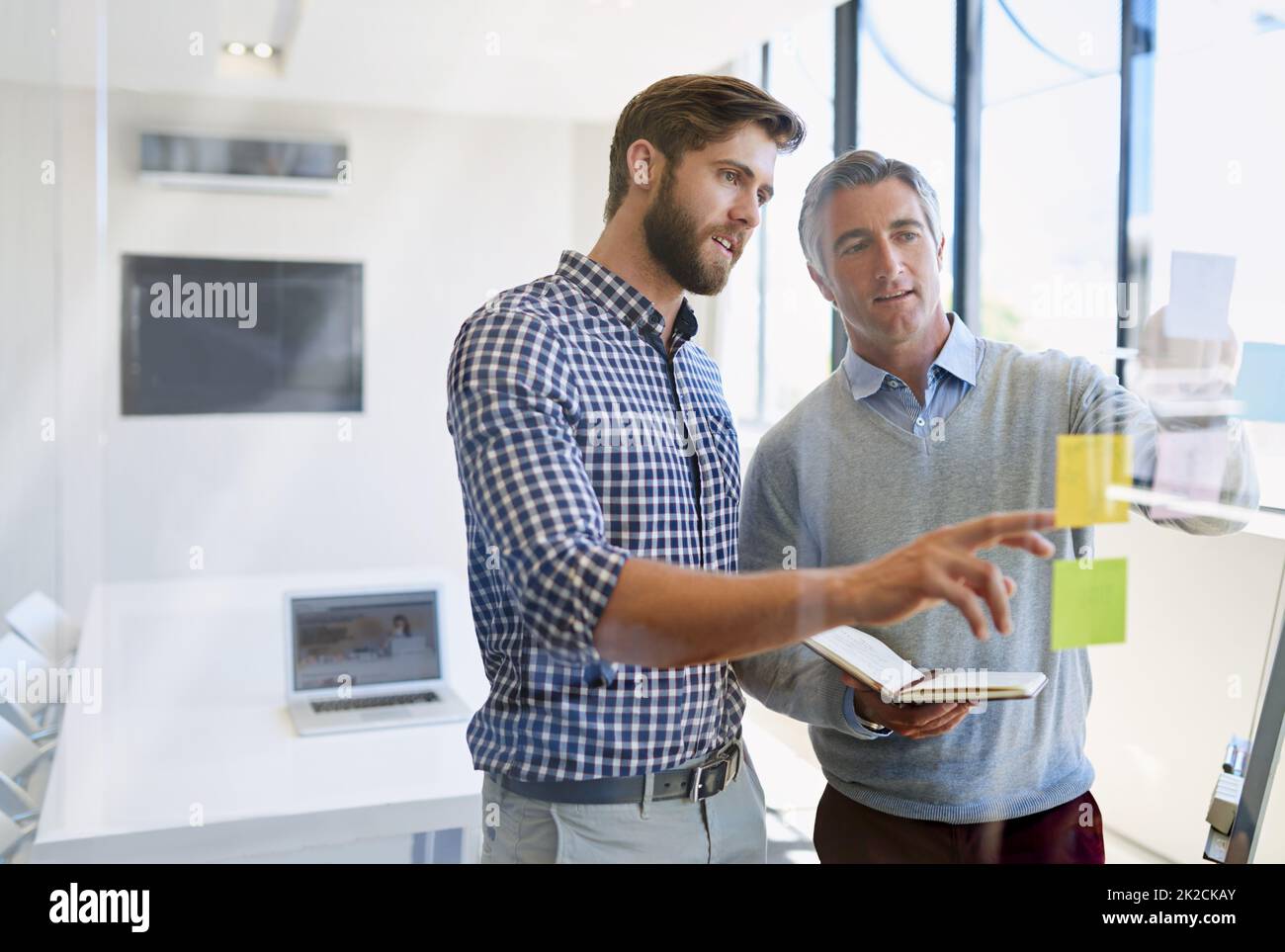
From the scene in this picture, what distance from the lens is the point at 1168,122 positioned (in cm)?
112

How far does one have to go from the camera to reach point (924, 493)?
100 cm

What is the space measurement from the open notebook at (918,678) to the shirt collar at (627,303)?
33cm

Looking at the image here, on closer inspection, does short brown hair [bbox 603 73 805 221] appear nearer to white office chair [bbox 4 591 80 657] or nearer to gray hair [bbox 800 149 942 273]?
gray hair [bbox 800 149 942 273]

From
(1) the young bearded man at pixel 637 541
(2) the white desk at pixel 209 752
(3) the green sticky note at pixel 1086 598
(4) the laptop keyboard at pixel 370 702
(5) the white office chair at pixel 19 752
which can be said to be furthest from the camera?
(4) the laptop keyboard at pixel 370 702

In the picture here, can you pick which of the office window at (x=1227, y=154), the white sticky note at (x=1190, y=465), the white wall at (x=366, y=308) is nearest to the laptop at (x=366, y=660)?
the white wall at (x=366, y=308)

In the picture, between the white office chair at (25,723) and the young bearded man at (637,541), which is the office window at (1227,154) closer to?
the young bearded man at (637,541)

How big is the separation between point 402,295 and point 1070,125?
714mm

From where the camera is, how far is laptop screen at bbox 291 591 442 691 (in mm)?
1259

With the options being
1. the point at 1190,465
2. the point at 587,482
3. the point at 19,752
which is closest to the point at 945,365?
the point at 1190,465

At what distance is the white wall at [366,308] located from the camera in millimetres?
1029

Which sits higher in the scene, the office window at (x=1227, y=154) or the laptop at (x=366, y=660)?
the office window at (x=1227, y=154)

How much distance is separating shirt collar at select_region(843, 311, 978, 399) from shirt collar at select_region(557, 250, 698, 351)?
Result: 0.17m

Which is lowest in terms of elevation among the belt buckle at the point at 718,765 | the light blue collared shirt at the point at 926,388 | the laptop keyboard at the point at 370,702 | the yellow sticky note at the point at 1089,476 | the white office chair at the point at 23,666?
the laptop keyboard at the point at 370,702
